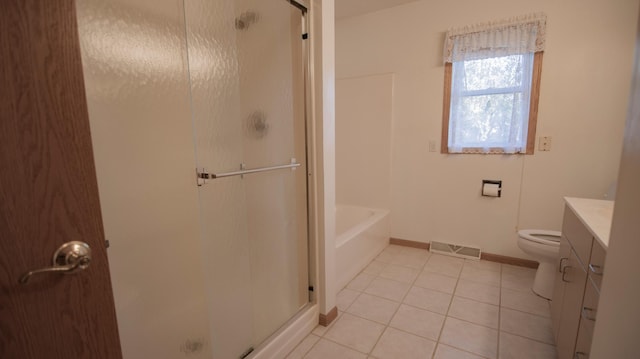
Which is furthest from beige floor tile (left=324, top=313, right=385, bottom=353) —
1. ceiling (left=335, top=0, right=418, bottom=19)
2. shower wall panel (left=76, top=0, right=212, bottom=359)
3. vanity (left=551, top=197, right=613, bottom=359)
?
ceiling (left=335, top=0, right=418, bottom=19)

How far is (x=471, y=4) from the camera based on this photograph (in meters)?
2.53

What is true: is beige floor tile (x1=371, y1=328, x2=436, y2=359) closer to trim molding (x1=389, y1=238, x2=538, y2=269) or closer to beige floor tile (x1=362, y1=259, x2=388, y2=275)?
beige floor tile (x1=362, y1=259, x2=388, y2=275)

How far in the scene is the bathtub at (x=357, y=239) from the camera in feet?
7.57

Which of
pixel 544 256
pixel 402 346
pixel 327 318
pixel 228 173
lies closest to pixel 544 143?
pixel 544 256

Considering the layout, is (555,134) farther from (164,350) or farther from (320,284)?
(164,350)

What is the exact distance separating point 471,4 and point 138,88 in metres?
2.83

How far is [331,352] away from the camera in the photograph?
63.5 inches

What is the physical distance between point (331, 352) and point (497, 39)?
9.21 feet

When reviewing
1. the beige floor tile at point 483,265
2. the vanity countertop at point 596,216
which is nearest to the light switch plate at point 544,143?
the vanity countertop at point 596,216

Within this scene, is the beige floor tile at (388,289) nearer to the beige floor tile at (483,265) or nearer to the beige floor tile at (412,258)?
the beige floor tile at (412,258)

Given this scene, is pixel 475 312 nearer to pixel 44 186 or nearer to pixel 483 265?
pixel 483 265

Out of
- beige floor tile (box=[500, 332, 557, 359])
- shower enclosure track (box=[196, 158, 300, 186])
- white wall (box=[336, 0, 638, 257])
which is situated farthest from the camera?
white wall (box=[336, 0, 638, 257])

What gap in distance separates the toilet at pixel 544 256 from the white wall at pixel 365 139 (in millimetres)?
1343

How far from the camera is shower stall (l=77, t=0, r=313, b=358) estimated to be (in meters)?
1.11
